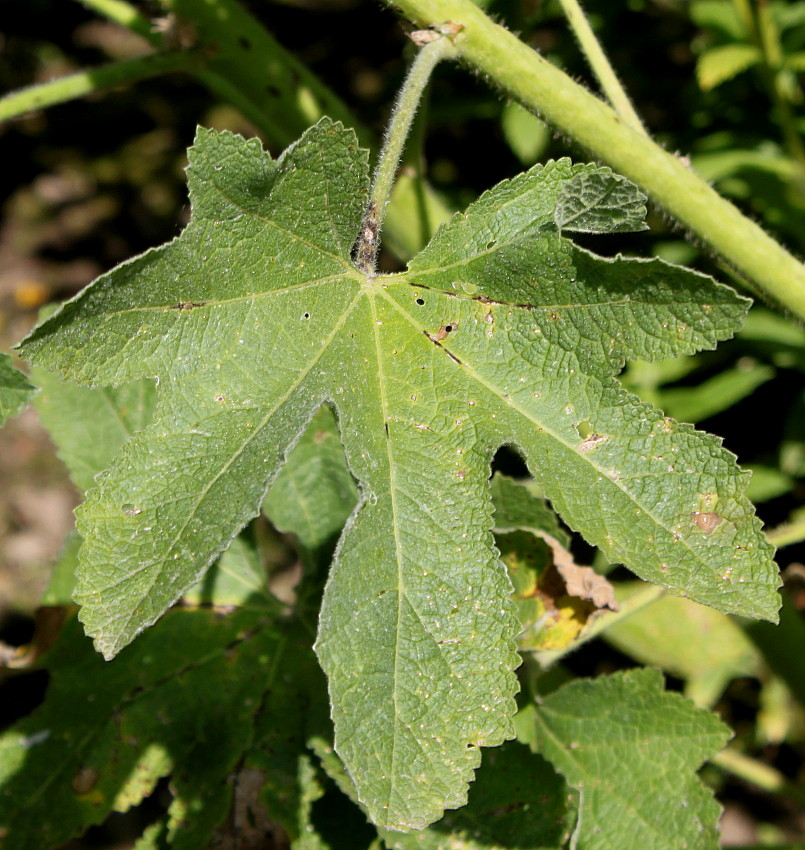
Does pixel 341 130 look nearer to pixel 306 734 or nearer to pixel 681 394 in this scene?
pixel 306 734

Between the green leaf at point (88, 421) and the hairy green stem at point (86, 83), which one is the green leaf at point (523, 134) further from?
the green leaf at point (88, 421)

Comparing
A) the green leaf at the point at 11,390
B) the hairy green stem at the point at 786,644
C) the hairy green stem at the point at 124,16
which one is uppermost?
the hairy green stem at the point at 124,16

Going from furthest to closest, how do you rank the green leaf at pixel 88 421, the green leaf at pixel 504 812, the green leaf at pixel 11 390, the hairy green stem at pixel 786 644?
the hairy green stem at pixel 786 644 → the green leaf at pixel 88 421 → the green leaf at pixel 504 812 → the green leaf at pixel 11 390

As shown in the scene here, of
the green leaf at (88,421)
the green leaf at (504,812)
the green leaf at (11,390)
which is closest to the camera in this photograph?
the green leaf at (11,390)

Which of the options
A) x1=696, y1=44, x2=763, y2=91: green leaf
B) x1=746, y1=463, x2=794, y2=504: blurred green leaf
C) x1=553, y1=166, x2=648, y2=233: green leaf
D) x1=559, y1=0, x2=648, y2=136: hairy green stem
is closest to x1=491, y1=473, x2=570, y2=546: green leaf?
x1=553, y1=166, x2=648, y2=233: green leaf

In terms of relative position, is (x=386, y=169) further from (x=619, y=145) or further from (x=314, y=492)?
(x=314, y=492)

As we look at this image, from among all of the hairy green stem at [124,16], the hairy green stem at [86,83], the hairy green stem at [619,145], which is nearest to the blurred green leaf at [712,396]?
the hairy green stem at [619,145]

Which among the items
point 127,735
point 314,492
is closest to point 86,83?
point 314,492
